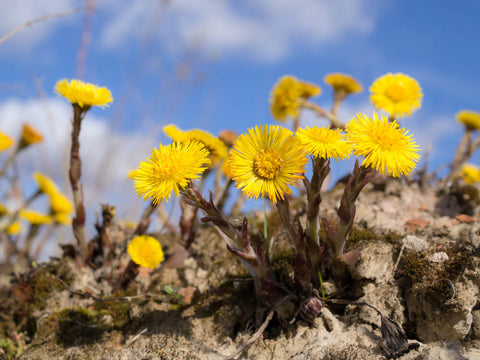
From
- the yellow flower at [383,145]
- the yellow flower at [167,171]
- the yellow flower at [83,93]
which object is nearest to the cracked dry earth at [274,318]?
the yellow flower at [383,145]

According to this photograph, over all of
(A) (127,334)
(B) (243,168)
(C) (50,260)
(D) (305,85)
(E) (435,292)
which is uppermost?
(D) (305,85)

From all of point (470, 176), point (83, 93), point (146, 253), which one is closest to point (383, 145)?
point (146, 253)

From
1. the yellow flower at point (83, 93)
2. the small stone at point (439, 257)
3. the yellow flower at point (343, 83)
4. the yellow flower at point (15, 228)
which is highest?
the yellow flower at point (343, 83)

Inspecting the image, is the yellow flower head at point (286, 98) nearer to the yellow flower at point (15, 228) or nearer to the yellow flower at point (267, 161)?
the yellow flower at point (267, 161)

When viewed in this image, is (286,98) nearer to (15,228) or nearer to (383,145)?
(383,145)

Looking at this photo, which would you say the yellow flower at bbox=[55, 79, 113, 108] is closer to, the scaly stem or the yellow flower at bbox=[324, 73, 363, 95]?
the scaly stem

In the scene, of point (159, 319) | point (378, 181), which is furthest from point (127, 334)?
point (378, 181)

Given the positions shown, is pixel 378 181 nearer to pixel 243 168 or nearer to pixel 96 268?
pixel 243 168
